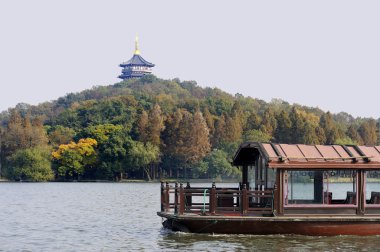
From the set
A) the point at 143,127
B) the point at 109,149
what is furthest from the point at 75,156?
the point at 143,127

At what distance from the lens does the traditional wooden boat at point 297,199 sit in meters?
28.6

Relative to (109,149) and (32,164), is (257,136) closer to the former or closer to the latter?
(109,149)

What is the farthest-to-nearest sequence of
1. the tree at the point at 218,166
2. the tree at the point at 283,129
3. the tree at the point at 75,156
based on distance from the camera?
the tree at the point at 283,129 < the tree at the point at 218,166 < the tree at the point at 75,156

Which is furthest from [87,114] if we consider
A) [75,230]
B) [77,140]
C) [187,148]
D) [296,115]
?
[75,230]

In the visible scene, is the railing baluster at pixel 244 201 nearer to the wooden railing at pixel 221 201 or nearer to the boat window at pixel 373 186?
the wooden railing at pixel 221 201

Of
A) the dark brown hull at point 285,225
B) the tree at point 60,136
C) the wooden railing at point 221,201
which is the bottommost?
the dark brown hull at point 285,225

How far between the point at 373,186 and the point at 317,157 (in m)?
2.82

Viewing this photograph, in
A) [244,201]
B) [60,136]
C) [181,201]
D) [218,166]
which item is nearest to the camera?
[244,201]

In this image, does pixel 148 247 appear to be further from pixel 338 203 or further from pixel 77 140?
pixel 77 140

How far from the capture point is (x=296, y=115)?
415 ft

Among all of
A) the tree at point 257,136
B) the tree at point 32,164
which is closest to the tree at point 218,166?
the tree at point 257,136

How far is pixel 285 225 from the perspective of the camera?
28.5 m

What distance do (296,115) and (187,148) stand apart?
18.4 m

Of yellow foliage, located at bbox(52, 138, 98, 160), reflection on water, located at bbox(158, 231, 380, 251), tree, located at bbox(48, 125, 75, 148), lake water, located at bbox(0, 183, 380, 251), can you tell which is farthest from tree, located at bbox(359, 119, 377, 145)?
reflection on water, located at bbox(158, 231, 380, 251)
